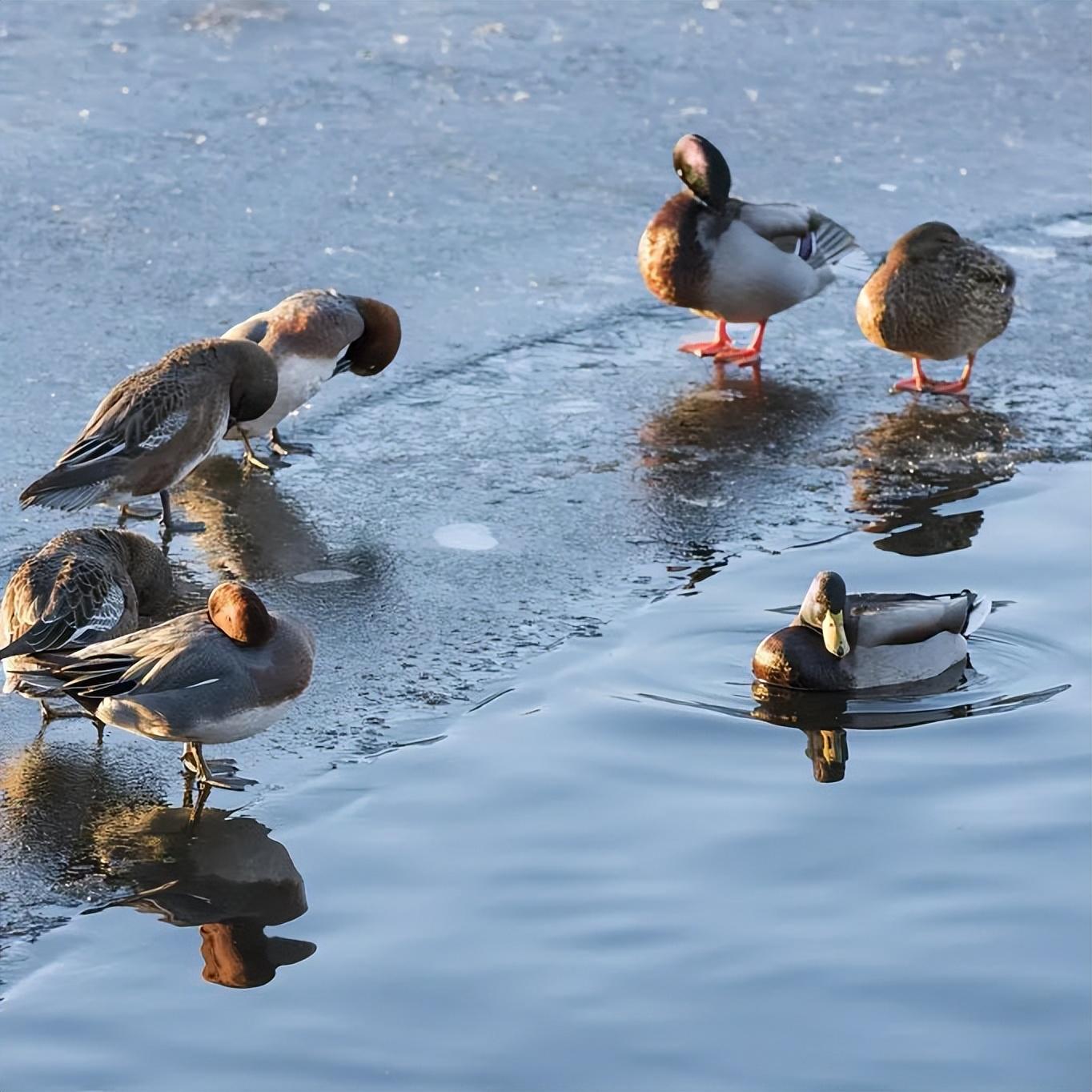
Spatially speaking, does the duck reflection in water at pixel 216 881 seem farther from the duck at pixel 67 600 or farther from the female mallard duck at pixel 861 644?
the female mallard duck at pixel 861 644

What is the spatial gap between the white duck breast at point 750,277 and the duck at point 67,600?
332 cm

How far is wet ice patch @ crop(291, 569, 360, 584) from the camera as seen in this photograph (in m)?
6.57

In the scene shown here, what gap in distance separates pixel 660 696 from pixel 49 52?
24.7ft

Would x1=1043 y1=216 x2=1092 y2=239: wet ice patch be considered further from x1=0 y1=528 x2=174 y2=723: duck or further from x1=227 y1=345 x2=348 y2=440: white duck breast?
x1=0 y1=528 x2=174 y2=723: duck

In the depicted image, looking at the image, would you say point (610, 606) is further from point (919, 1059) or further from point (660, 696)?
point (919, 1059)

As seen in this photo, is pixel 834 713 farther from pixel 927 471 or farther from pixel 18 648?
pixel 18 648

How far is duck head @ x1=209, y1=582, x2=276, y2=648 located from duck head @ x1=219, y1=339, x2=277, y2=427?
1914mm

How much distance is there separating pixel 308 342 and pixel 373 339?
44 centimetres

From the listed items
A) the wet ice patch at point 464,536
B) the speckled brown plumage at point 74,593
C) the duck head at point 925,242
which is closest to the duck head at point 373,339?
the wet ice patch at point 464,536

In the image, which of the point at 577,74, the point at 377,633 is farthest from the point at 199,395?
the point at 577,74

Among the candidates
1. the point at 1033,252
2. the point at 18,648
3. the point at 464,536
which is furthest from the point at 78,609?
the point at 1033,252

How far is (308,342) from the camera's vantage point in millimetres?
7508

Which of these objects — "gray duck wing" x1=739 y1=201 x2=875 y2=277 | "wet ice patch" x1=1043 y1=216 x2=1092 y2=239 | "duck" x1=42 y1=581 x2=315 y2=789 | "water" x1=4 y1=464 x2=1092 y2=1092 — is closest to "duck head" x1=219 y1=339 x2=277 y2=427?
"water" x1=4 y1=464 x2=1092 y2=1092

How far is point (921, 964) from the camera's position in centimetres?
457
